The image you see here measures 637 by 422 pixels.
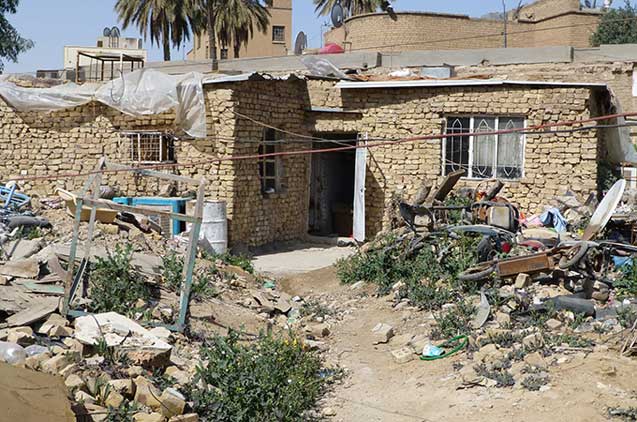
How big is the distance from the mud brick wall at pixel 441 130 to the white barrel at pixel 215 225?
311 cm

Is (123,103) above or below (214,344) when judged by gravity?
above

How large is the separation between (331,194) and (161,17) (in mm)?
16124

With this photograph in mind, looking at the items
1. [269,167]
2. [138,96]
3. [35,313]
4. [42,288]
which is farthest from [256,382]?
[269,167]

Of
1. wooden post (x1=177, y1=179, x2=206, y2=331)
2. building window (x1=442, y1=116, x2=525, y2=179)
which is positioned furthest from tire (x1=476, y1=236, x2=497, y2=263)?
building window (x1=442, y1=116, x2=525, y2=179)

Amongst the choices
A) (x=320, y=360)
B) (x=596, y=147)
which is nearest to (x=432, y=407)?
(x=320, y=360)

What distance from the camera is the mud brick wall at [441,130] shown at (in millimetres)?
12789

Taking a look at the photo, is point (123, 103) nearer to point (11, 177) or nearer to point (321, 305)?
point (11, 177)

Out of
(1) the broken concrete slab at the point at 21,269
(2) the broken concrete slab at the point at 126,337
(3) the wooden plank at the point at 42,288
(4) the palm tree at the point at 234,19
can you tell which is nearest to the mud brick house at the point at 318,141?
(1) the broken concrete slab at the point at 21,269

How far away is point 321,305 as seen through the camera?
32.0 feet

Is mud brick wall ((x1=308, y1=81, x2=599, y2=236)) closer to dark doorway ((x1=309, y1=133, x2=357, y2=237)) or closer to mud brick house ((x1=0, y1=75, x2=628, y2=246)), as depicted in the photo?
mud brick house ((x1=0, y1=75, x2=628, y2=246))

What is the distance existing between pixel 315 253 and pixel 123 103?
421 cm

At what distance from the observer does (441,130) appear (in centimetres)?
1353

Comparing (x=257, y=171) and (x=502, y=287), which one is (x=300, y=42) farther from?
(x=502, y=287)

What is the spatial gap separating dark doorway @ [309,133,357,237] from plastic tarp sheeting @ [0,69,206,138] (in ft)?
10.1
